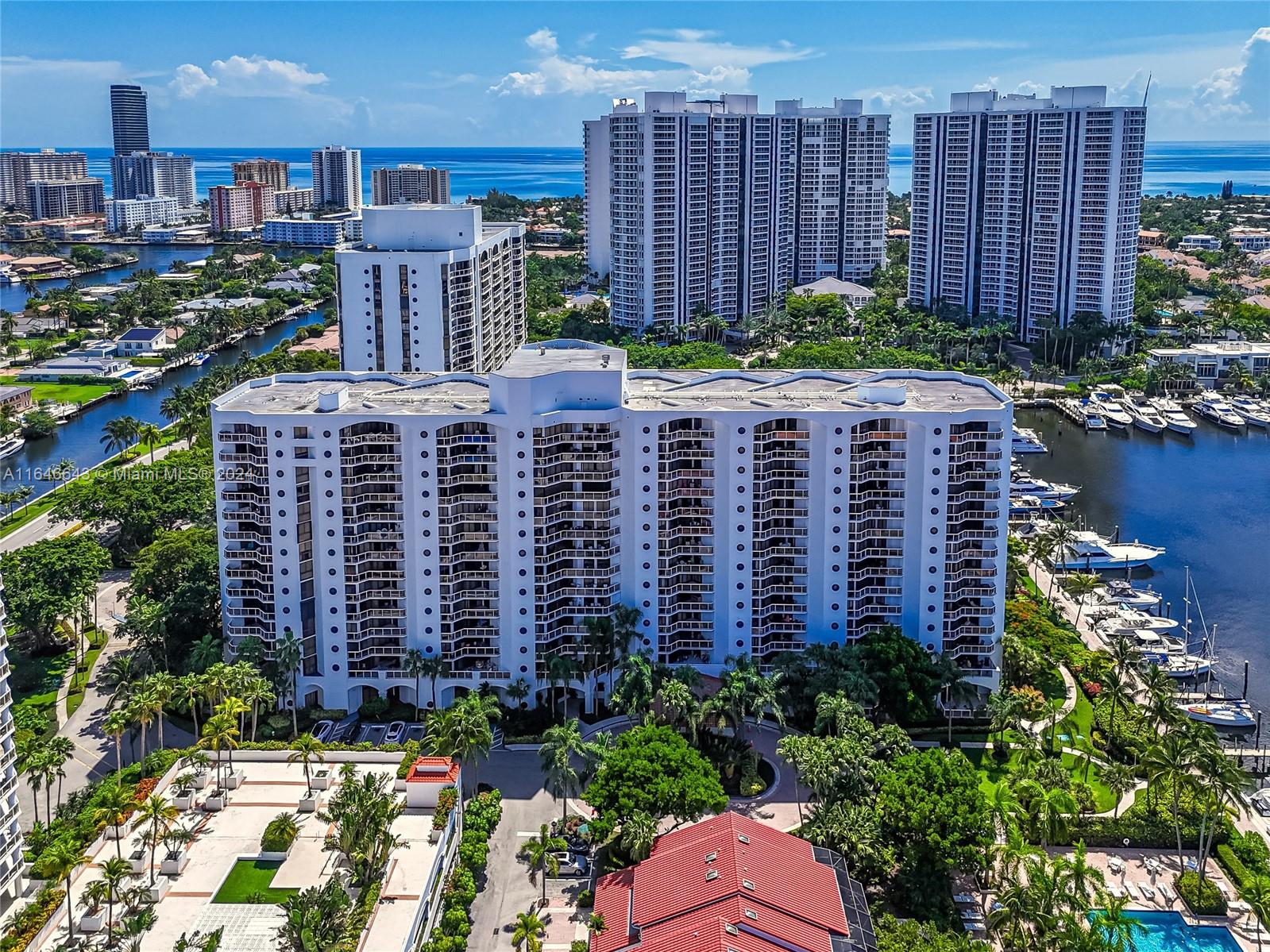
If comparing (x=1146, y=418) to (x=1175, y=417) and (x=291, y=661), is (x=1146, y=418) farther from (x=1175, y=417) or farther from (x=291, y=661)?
(x=291, y=661)

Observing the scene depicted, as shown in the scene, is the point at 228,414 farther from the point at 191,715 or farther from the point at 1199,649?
the point at 1199,649

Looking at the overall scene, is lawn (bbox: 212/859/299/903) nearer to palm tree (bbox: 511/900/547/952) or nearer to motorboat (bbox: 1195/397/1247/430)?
palm tree (bbox: 511/900/547/952)

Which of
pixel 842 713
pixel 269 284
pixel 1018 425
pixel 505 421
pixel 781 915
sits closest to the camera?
pixel 781 915

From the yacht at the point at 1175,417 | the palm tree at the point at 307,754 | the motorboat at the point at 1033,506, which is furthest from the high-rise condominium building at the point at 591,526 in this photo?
the yacht at the point at 1175,417

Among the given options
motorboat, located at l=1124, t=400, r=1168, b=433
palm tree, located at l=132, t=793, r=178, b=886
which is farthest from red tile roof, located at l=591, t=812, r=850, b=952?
motorboat, located at l=1124, t=400, r=1168, b=433

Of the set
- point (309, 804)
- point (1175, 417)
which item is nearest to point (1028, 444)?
point (1175, 417)

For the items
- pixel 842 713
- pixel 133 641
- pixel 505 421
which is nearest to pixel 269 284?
pixel 133 641

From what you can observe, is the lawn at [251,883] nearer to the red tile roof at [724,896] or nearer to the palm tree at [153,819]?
the palm tree at [153,819]
